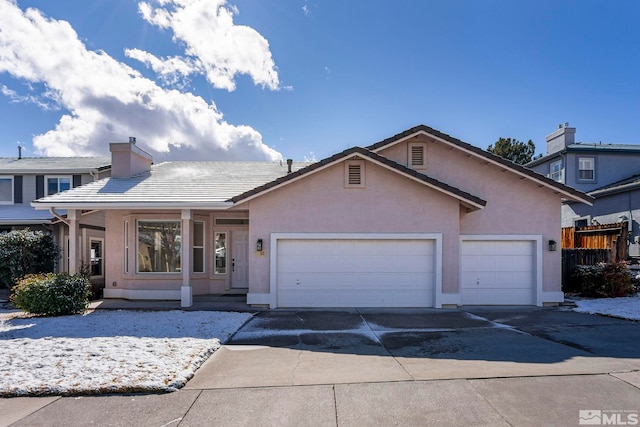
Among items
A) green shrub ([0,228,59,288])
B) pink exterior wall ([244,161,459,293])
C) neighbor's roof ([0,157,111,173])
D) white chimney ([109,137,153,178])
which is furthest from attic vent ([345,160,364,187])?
neighbor's roof ([0,157,111,173])

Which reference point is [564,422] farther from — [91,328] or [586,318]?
[91,328]

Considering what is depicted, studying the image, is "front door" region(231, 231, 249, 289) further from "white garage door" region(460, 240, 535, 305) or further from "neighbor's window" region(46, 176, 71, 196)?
"neighbor's window" region(46, 176, 71, 196)

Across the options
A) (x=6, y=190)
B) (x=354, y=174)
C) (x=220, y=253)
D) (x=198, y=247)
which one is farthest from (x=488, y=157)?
(x=6, y=190)

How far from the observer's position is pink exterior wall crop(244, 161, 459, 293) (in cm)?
1094

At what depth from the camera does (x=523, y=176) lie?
457 inches

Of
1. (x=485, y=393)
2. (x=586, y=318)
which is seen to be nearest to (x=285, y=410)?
(x=485, y=393)

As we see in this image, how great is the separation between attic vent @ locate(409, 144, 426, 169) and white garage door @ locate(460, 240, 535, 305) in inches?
110

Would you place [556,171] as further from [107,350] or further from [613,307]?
[107,350]

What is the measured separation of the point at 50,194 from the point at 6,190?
1.95m

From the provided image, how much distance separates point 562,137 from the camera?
Answer: 73.4ft

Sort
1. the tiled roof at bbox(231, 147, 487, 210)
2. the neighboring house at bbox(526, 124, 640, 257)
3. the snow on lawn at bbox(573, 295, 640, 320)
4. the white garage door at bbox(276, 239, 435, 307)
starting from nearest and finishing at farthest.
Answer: the snow on lawn at bbox(573, 295, 640, 320), the tiled roof at bbox(231, 147, 487, 210), the white garage door at bbox(276, 239, 435, 307), the neighboring house at bbox(526, 124, 640, 257)

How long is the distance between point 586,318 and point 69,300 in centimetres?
1278

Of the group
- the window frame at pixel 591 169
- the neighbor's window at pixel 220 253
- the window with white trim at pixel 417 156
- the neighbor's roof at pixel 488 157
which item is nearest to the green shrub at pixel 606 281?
the neighbor's roof at pixel 488 157

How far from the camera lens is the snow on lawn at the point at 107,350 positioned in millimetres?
5137
